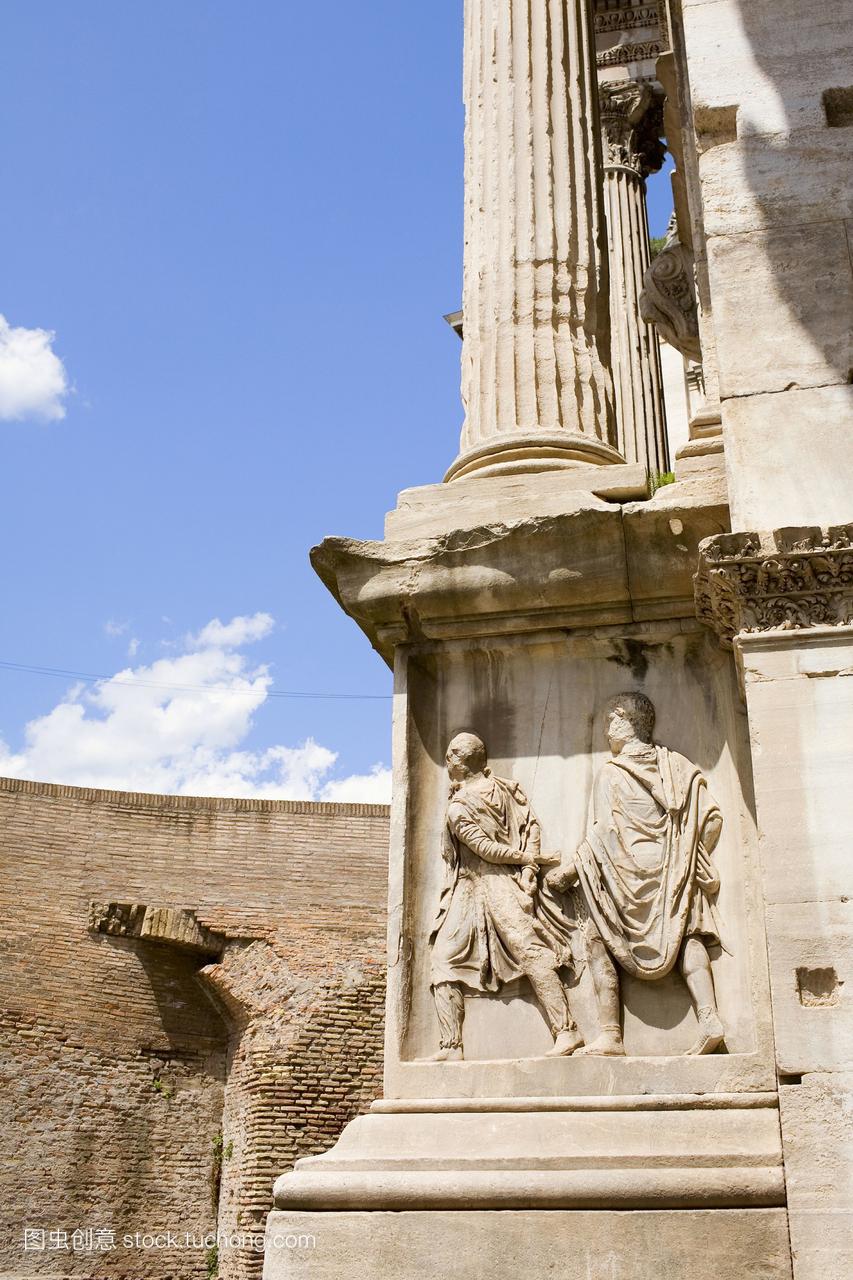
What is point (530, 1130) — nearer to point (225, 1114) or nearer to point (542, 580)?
point (542, 580)

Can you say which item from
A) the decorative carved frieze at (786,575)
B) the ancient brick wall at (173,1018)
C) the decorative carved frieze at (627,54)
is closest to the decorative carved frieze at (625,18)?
the decorative carved frieze at (627,54)

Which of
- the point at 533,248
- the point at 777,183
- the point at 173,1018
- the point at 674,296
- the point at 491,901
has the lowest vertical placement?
the point at 491,901

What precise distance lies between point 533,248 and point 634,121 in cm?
811

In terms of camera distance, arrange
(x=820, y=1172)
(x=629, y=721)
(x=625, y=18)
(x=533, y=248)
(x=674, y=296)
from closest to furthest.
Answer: (x=820, y=1172) → (x=629, y=721) → (x=533, y=248) → (x=674, y=296) → (x=625, y=18)

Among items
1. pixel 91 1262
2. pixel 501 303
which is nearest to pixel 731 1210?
pixel 501 303

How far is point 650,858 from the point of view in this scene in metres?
5.00

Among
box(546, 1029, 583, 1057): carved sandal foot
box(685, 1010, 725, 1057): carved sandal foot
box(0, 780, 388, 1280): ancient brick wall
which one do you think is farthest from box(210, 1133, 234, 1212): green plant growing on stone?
box(685, 1010, 725, 1057): carved sandal foot

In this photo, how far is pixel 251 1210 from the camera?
16109 millimetres

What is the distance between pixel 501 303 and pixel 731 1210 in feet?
14.9

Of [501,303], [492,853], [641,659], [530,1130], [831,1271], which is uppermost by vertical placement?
[501,303]

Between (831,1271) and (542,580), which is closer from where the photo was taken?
(831,1271)

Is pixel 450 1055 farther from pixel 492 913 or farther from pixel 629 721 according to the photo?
pixel 629 721

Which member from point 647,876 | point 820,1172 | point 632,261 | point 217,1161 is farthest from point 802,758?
point 217,1161

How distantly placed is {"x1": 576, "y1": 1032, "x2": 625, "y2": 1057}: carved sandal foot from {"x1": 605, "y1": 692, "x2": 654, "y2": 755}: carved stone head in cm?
112
